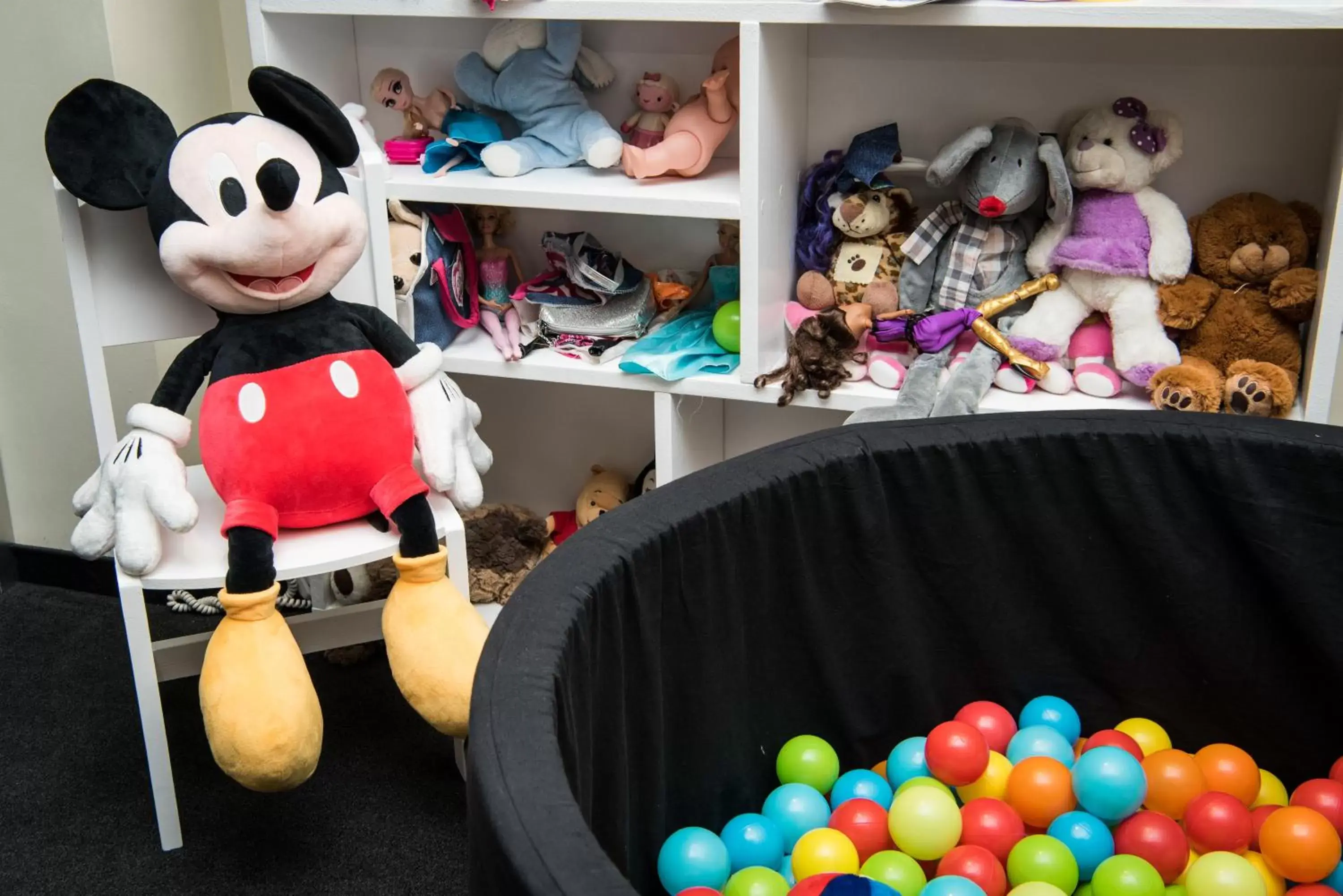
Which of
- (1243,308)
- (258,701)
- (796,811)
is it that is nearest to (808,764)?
(796,811)

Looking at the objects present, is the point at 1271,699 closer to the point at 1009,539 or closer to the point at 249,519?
the point at 1009,539

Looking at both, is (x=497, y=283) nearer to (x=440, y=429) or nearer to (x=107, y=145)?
(x=440, y=429)

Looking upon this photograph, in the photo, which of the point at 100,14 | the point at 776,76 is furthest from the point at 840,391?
the point at 100,14

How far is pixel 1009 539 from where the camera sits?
4.18 ft

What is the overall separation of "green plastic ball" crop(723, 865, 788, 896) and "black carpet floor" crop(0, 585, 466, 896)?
401 mm

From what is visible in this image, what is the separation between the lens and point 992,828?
1.22 metres

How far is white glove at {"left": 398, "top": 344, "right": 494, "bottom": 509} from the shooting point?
58.9 inches

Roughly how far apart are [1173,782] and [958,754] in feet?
0.67

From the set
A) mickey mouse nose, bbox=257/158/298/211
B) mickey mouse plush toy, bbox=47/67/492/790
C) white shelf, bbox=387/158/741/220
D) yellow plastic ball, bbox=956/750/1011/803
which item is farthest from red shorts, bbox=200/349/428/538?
yellow plastic ball, bbox=956/750/1011/803

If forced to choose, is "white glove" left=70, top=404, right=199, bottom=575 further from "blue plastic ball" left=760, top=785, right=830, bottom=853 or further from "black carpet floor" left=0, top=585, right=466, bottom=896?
"blue plastic ball" left=760, top=785, right=830, bottom=853

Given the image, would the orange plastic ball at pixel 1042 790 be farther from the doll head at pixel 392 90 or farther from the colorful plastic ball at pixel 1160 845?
the doll head at pixel 392 90

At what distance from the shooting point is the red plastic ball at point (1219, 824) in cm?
120

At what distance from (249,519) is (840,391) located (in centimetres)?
72

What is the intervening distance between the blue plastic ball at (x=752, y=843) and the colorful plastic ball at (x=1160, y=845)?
0.32m
